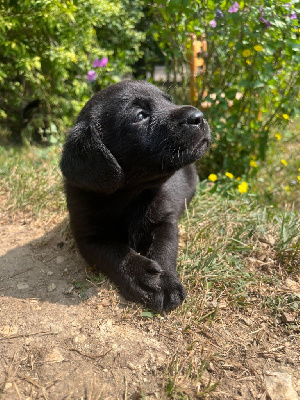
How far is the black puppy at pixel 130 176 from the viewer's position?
217cm

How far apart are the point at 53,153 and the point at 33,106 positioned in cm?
157

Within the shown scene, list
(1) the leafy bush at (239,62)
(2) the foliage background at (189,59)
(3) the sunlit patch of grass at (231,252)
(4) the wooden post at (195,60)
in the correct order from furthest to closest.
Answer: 1. (4) the wooden post at (195,60)
2. (2) the foliage background at (189,59)
3. (1) the leafy bush at (239,62)
4. (3) the sunlit patch of grass at (231,252)

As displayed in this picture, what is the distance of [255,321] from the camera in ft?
7.02

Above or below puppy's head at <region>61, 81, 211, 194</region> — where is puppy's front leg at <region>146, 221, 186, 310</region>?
below

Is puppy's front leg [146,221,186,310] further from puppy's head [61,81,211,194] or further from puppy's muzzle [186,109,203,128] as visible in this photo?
puppy's muzzle [186,109,203,128]

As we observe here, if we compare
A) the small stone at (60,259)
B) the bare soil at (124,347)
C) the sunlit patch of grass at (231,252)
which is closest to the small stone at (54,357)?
the bare soil at (124,347)

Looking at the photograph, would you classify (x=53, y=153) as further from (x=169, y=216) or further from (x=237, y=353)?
(x=237, y=353)

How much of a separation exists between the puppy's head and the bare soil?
0.71 metres

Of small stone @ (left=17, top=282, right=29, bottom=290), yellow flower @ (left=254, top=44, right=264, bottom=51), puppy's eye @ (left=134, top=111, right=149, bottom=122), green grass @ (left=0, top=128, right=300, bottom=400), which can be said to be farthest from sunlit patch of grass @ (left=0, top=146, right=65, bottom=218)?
yellow flower @ (left=254, top=44, right=264, bottom=51)

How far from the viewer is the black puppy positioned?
2.17 metres

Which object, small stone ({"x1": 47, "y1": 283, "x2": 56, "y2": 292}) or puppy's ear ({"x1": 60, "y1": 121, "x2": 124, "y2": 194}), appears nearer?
puppy's ear ({"x1": 60, "y1": 121, "x2": 124, "y2": 194})

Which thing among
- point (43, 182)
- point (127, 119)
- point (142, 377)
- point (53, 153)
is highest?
point (127, 119)

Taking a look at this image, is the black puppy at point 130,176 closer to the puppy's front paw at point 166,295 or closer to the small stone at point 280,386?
the puppy's front paw at point 166,295

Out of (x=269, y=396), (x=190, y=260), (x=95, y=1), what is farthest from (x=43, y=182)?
(x=269, y=396)
